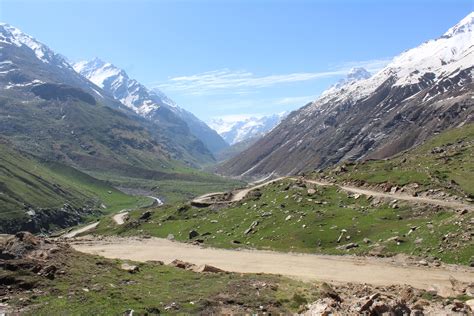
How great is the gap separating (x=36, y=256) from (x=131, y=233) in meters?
61.2

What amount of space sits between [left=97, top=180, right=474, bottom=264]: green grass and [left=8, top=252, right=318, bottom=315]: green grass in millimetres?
18010

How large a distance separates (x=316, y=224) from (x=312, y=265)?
18.5m

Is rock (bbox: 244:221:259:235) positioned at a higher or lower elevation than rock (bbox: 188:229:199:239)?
higher

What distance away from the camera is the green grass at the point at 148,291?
29.7m

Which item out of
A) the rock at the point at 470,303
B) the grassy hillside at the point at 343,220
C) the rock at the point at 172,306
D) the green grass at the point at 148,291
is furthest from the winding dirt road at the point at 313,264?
the rock at the point at 172,306

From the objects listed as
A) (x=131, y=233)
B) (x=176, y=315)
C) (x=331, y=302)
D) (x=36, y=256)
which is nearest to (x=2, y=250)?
(x=36, y=256)

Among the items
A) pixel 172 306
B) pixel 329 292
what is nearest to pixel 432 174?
pixel 329 292

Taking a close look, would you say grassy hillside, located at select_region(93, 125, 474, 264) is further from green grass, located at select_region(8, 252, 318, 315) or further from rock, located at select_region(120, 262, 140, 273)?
rock, located at select_region(120, 262, 140, 273)

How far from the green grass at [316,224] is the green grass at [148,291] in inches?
709

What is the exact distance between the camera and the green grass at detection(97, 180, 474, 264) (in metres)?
51.0

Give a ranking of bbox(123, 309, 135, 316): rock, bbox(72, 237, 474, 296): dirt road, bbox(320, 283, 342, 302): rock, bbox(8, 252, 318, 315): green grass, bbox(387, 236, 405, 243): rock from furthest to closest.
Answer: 1. bbox(387, 236, 405, 243): rock
2. bbox(72, 237, 474, 296): dirt road
3. bbox(320, 283, 342, 302): rock
4. bbox(8, 252, 318, 315): green grass
5. bbox(123, 309, 135, 316): rock

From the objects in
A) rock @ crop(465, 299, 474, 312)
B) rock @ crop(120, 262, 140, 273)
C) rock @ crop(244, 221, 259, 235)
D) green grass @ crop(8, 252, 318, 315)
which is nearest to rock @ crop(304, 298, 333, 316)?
green grass @ crop(8, 252, 318, 315)

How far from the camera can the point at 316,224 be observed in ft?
222

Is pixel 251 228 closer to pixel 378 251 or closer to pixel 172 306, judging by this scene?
Result: pixel 378 251
